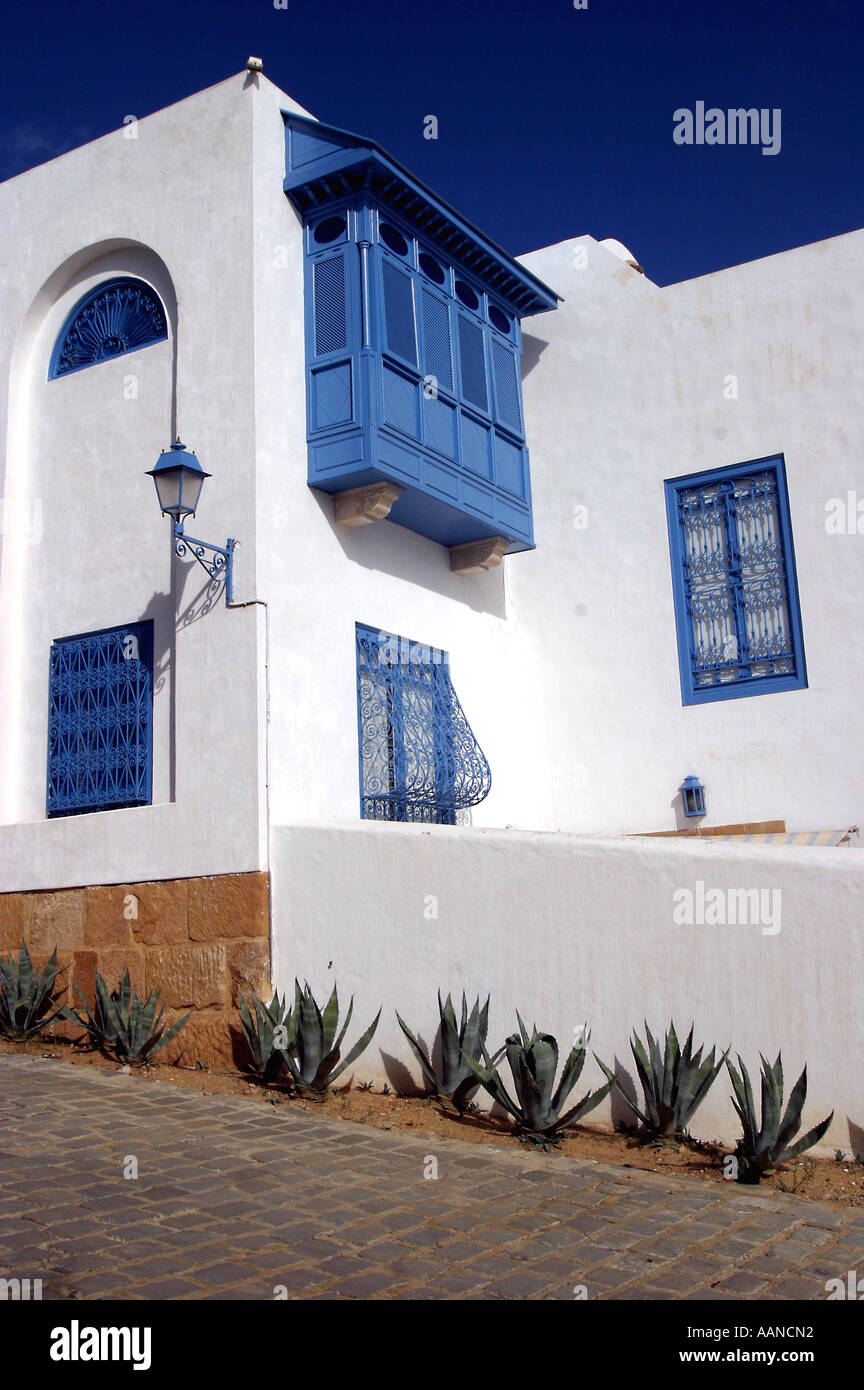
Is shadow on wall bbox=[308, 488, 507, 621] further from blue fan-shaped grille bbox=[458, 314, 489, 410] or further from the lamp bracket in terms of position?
blue fan-shaped grille bbox=[458, 314, 489, 410]

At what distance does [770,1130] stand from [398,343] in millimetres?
6095

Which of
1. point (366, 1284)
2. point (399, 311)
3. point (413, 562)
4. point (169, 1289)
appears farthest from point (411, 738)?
point (169, 1289)

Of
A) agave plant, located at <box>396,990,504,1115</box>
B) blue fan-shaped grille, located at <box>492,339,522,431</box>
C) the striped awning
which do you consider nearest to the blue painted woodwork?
blue fan-shaped grille, located at <box>492,339,522,431</box>

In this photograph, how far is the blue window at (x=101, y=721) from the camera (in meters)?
8.60

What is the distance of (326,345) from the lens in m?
8.84

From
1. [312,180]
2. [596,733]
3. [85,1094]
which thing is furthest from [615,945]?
[312,180]

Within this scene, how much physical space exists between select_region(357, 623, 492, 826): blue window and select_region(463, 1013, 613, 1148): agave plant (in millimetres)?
2868

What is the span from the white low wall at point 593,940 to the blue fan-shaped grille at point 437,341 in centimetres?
396

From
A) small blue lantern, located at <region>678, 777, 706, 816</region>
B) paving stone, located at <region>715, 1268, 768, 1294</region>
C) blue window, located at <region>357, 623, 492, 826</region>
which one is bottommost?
paving stone, located at <region>715, 1268, 768, 1294</region>

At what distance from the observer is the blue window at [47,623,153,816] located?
8602 mm

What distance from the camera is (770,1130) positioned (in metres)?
5.40

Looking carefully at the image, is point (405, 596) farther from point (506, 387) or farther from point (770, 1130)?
point (770, 1130)

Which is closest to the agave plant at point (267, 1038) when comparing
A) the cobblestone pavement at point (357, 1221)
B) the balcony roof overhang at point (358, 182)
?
the cobblestone pavement at point (357, 1221)

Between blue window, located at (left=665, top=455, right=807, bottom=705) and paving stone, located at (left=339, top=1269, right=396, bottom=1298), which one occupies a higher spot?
blue window, located at (left=665, top=455, right=807, bottom=705)
